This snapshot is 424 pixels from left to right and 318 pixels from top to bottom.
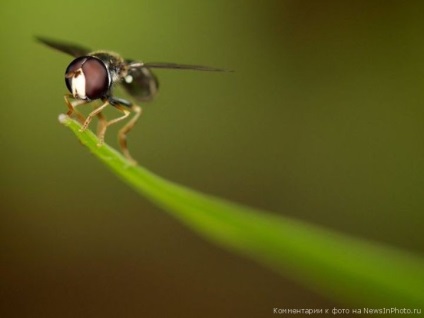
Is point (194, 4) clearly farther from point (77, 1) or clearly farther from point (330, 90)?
point (330, 90)

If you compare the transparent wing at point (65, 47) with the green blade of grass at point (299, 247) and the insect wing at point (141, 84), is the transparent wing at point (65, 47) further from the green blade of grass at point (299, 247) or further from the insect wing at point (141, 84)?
the green blade of grass at point (299, 247)

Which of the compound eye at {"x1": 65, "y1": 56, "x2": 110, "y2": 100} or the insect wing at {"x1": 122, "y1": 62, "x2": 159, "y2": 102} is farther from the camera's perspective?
the insect wing at {"x1": 122, "y1": 62, "x2": 159, "y2": 102}

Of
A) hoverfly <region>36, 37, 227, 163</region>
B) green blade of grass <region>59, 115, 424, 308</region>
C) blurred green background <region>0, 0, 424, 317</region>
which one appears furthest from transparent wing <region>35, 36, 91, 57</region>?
blurred green background <region>0, 0, 424, 317</region>

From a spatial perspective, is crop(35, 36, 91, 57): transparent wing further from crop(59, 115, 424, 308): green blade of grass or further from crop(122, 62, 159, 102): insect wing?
crop(59, 115, 424, 308): green blade of grass

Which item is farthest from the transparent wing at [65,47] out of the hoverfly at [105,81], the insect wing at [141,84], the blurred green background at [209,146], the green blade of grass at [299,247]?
the blurred green background at [209,146]

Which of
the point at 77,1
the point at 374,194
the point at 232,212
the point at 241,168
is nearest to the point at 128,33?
the point at 77,1

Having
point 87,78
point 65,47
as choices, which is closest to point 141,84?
point 65,47
